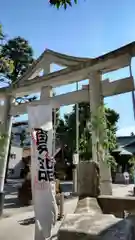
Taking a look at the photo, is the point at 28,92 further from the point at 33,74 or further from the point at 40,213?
the point at 40,213

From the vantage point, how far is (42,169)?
16.5ft

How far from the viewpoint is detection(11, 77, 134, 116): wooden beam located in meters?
6.07

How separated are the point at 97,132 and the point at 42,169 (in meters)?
1.87

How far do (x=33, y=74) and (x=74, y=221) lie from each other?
6.75 meters

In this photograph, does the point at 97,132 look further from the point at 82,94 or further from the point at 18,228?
the point at 18,228

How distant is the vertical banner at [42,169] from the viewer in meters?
4.71

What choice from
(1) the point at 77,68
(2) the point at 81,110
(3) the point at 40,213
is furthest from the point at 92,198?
(2) the point at 81,110

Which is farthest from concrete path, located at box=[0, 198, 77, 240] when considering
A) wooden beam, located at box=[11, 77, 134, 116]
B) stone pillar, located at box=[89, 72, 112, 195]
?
wooden beam, located at box=[11, 77, 134, 116]

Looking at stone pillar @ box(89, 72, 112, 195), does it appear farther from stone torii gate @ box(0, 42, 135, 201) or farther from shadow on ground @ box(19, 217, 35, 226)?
shadow on ground @ box(19, 217, 35, 226)

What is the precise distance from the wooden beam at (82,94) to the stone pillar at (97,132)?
20cm

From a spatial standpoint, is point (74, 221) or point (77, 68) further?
point (77, 68)

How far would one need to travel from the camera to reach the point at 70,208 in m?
8.73

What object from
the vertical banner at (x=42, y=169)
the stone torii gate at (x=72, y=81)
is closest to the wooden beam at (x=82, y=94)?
the stone torii gate at (x=72, y=81)

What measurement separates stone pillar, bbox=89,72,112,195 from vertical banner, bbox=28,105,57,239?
4.10 feet
